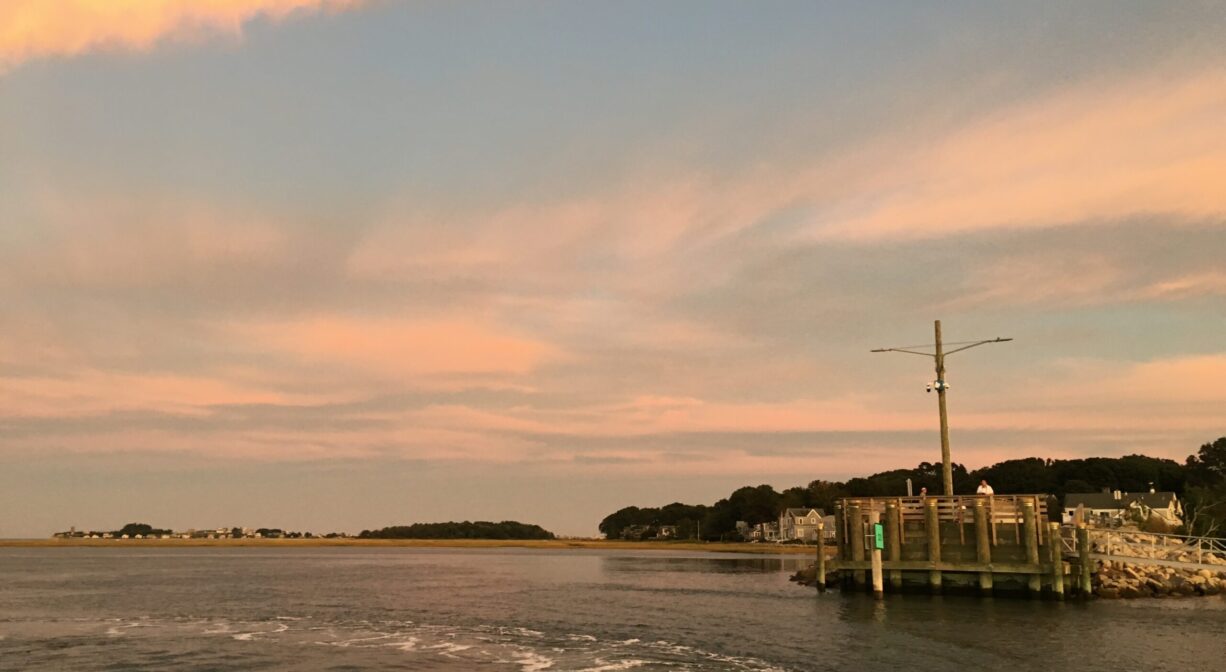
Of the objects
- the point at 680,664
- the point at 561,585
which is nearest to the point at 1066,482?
the point at 561,585

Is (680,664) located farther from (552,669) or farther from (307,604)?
(307,604)

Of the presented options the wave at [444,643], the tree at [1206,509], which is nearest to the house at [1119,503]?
the tree at [1206,509]

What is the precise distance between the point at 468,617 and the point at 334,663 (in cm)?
1535

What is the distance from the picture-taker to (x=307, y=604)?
173 feet

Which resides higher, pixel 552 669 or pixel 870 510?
pixel 870 510

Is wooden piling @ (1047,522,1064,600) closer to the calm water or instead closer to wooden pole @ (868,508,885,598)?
the calm water

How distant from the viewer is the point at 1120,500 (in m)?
125

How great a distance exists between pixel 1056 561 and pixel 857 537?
1009 centimetres

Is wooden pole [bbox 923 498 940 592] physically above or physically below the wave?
above

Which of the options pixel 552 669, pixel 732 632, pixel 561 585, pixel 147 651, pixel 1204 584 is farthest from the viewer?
pixel 561 585

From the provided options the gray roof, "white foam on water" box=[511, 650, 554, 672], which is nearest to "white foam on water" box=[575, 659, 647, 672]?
"white foam on water" box=[511, 650, 554, 672]

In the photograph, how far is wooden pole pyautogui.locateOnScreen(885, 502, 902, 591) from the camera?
48938 millimetres

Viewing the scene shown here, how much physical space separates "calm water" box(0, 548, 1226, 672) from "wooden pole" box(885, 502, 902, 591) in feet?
5.35

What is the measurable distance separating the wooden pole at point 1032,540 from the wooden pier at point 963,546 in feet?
0.15
